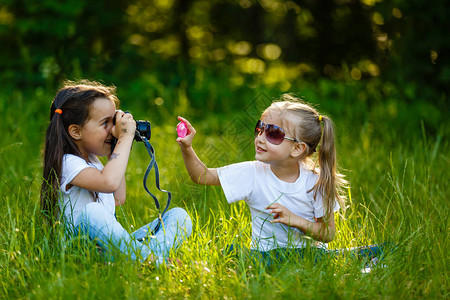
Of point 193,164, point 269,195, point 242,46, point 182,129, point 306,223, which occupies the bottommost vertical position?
point 306,223

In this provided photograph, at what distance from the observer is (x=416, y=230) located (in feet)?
8.96

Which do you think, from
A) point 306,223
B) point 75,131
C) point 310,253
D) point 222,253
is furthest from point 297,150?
point 75,131

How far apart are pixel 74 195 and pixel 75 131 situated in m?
0.33

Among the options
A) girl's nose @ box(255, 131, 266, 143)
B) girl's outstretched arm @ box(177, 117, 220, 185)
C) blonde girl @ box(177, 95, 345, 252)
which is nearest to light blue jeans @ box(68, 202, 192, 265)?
girl's outstretched arm @ box(177, 117, 220, 185)

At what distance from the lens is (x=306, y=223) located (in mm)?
2652

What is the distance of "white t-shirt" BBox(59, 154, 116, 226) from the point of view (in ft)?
8.41

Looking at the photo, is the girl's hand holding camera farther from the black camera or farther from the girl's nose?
the girl's nose

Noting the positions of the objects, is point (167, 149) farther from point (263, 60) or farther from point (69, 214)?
point (263, 60)

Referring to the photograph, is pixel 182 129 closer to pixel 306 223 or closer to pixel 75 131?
pixel 75 131

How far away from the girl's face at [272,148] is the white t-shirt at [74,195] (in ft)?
2.82

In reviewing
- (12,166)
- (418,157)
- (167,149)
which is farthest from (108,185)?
(418,157)

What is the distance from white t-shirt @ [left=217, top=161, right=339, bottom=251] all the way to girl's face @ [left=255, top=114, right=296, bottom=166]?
104 mm

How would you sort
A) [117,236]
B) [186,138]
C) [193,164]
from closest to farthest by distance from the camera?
[117,236]
[186,138]
[193,164]

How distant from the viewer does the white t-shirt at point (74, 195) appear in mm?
2564
